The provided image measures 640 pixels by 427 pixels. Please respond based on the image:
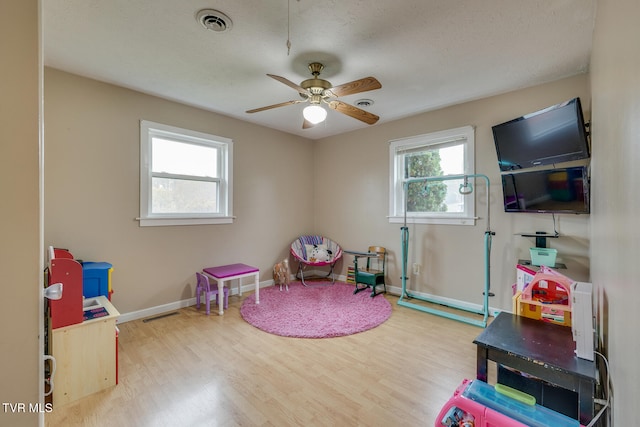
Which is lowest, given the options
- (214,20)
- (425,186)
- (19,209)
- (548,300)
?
(548,300)

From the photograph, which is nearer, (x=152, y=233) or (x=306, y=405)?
(x=306, y=405)

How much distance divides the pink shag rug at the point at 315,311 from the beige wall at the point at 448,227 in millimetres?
807

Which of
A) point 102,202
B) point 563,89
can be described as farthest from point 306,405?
point 563,89

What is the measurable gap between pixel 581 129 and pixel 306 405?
3.04 metres

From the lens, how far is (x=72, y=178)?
9.12 ft

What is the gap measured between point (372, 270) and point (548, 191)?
2.37m

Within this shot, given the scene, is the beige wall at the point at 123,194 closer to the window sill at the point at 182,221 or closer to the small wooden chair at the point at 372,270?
the window sill at the point at 182,221

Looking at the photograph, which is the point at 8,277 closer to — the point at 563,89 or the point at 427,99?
the point at 427,99

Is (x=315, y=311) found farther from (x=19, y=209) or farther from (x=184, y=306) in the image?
(x=19, y=209)

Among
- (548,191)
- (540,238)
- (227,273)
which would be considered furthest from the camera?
(227,273)

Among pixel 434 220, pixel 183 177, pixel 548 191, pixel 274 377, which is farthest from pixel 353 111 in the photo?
pixel 274 377

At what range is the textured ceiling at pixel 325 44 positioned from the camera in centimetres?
186

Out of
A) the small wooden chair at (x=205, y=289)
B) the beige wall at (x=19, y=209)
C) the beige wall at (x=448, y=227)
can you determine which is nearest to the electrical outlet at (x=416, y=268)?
the beige wall at (x=448, y=227)

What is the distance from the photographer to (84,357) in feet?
6.26
